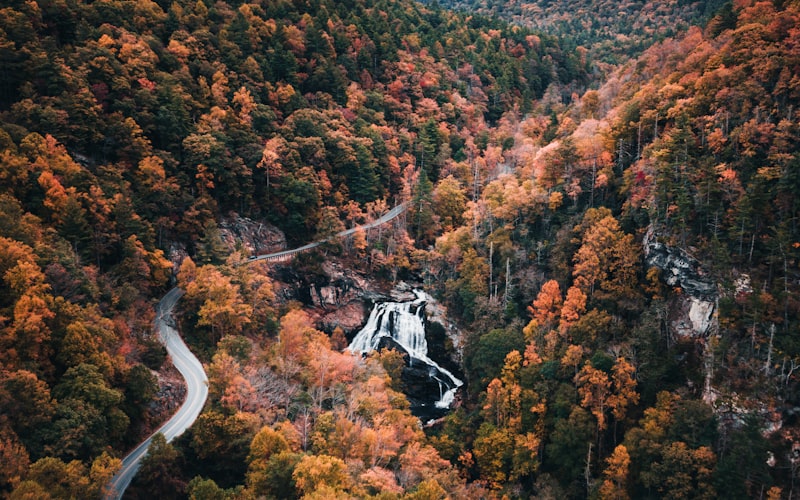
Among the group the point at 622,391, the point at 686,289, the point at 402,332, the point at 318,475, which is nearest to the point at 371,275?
the point at 402,332

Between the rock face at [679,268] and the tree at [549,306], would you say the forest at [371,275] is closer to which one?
the rock face at [679,268]

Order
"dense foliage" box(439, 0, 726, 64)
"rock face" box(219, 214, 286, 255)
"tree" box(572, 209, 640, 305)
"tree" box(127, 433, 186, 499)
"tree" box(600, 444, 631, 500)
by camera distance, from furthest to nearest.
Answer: "dense foliage" box(439, 0, 726, 64)
"rock face" box(219, 214, 286, 255)
"tree" box(572, 209, 640, 305)
"tree" box(600, 444, 631, 500)
"tree" box(127, 433, 186, 499)

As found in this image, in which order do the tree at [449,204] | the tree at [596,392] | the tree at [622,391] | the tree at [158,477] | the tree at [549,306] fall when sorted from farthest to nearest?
1. the tree at [449,204]
2. the tree at [549,306]
3. the tree at [596,392]
4. the tree at [622,391]
5. the tree at [158,477]

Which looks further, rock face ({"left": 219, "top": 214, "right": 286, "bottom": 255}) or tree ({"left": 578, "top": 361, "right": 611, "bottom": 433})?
rock face ({"left": 219, "top": 214, "right": 286, "bottom": 255})

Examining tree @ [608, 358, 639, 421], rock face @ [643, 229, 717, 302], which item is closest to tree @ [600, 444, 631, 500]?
tree @ [608, 358, 639, 421]

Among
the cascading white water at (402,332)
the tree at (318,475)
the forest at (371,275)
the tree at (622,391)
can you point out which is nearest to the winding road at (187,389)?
the forest at (371,275)

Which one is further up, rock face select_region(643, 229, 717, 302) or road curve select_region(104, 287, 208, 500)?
rock face select_region(643, 229, 717, 302)

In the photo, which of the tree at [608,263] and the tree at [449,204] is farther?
the tree at [449,204]

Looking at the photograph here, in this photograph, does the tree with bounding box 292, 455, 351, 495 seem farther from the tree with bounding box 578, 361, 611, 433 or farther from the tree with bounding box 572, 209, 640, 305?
the tree with bounding box 572, 209, 640, 305
